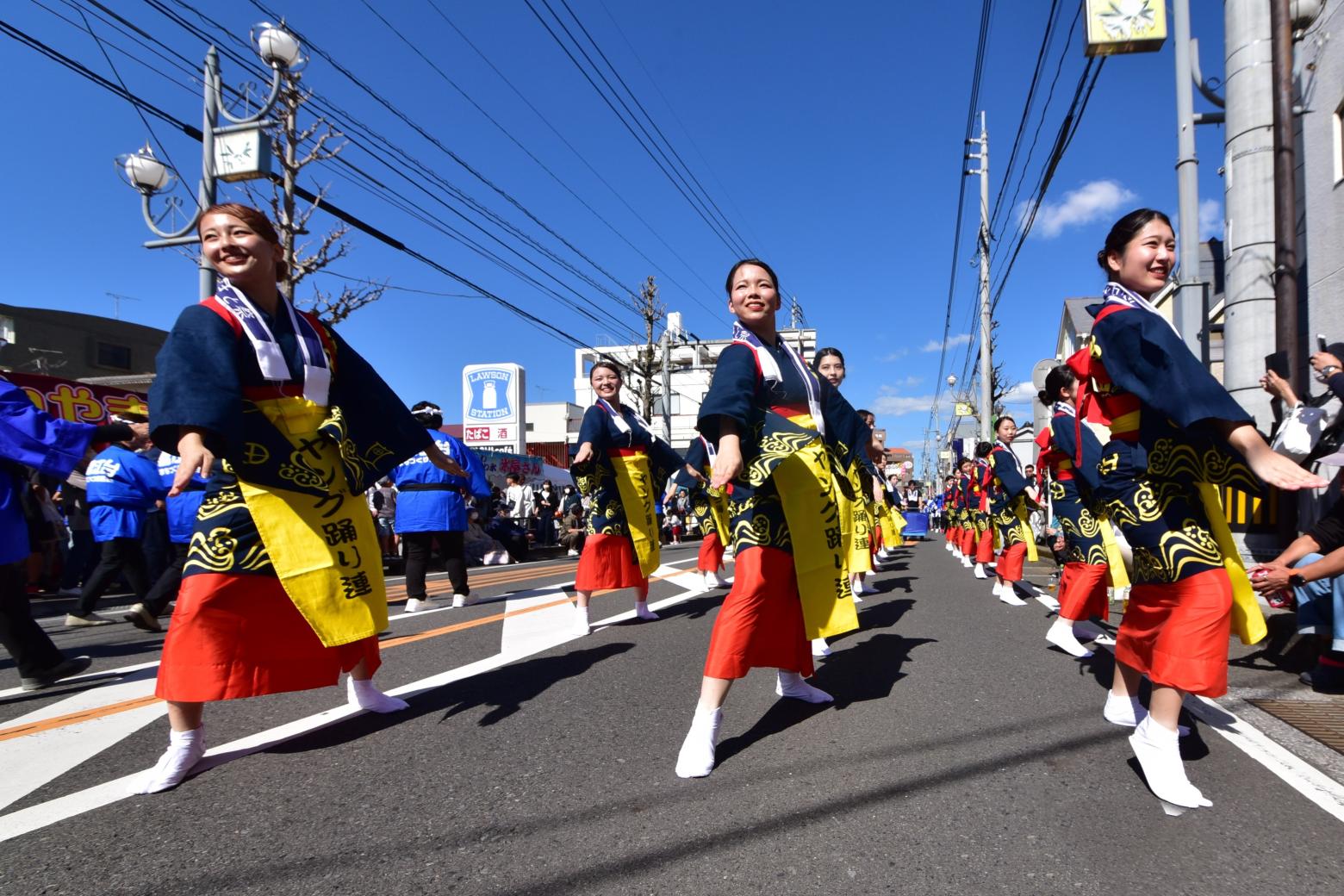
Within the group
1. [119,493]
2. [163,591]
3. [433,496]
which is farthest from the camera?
[433,496]

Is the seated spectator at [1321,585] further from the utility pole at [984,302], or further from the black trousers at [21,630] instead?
the utility pole at [984,302]

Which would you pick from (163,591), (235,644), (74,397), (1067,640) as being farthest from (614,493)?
(74,397)

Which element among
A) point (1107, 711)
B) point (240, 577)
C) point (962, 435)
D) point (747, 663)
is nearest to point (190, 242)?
point (240, 577)

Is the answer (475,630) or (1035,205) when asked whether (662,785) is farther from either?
(1035,205)

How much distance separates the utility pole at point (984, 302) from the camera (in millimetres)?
21750

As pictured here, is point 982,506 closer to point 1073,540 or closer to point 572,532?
point 1073,540

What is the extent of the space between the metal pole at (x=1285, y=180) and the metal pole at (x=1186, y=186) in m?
1.49

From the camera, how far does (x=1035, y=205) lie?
38.3 feet

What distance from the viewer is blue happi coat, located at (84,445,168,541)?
5.85 meters

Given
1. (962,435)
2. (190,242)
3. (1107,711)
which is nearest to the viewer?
(1107,711)

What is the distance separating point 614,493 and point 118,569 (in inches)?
152

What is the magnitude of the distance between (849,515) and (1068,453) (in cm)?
143

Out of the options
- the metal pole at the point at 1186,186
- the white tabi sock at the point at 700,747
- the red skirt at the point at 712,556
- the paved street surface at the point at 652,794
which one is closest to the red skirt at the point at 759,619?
the white tabi sock at the point at 700,747

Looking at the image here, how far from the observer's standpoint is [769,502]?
2982 millimetres
